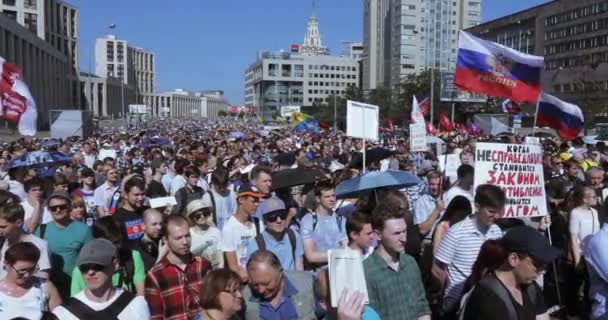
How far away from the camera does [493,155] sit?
6.22 meters

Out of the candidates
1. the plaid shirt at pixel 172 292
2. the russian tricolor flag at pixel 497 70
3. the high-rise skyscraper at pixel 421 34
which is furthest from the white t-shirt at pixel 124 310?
the high-rise skyscraper at pixel 421 34

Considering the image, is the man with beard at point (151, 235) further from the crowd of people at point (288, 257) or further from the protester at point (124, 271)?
the protester at point (124, 271)

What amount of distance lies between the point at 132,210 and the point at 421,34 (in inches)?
4813

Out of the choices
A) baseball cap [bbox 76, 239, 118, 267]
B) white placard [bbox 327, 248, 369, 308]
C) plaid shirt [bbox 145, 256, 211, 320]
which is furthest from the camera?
plaid shirt [bbox 145, 256, 211, 320]

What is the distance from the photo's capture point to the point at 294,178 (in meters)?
7.74

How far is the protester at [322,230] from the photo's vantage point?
5500 mm

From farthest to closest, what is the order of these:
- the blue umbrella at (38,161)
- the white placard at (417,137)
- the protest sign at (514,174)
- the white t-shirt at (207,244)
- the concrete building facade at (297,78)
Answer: the concrete building facade at (297,78), the white placard at (417,137), the blue umbrella at (38,161), the protest sign at (514,174), the white t-shirt at (207,244)

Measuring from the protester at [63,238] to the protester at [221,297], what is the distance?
2.41 m

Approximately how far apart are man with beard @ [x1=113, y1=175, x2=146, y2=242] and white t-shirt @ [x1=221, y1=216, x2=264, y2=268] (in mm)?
980

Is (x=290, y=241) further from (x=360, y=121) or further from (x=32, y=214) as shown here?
(x=360, y=121)

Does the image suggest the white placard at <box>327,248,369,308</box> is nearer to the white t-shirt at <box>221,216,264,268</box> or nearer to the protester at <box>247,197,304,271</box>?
the protester at <box>247,197,304,271</box>

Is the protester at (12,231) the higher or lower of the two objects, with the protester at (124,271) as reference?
higher

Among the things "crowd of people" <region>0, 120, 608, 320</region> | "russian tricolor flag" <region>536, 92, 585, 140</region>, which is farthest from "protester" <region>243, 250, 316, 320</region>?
"russian tricolor flag" <region>536, 92, 585, 140</region>

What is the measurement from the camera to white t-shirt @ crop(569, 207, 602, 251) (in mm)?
6465
